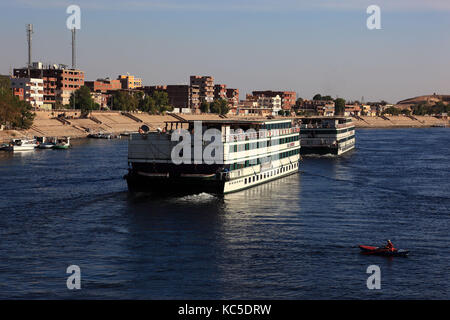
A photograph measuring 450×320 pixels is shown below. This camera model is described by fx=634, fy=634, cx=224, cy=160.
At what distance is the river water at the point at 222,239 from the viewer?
36.9 meters

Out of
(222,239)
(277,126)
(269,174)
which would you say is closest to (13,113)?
(277,126)

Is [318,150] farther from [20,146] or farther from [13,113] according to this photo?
[13,113]

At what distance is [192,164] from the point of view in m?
65.0

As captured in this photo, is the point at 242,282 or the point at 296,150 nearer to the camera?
the point at 242,282

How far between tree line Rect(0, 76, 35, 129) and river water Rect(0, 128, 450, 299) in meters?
62.0

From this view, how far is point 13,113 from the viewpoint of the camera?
464 feet

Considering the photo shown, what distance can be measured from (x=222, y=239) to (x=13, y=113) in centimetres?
10578

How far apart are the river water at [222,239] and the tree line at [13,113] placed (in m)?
62.0

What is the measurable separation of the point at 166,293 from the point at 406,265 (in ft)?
54.4

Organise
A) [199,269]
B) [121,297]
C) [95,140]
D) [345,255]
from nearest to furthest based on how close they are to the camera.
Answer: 1. [121,297]
2. [199,269]
3. [345,255]
4. [95,140]

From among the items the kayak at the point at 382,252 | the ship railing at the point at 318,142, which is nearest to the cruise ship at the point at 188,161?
the kayak at the point at 382,252

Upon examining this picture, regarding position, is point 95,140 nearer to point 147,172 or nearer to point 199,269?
point 147,172

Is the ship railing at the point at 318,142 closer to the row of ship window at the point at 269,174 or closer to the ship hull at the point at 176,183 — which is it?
the row of ship window at the point at 269,174

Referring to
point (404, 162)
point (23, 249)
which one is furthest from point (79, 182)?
point (404, 162)
